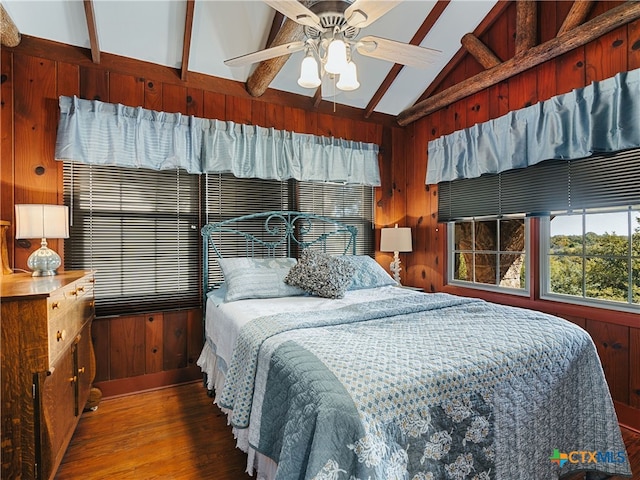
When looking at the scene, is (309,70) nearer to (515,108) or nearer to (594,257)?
(515,108)

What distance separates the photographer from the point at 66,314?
174 centimetres

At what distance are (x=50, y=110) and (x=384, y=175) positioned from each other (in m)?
3.20

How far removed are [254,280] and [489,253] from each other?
2302 millimetres

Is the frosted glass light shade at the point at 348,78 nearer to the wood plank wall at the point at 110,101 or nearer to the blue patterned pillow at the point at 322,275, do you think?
the blue patterned pillow at the point at 322,275

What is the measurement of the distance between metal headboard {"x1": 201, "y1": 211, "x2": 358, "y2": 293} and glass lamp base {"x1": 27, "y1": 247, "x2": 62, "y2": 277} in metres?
1.11

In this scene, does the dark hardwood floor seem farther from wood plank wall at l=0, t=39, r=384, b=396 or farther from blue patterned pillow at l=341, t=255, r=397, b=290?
blue patterned pillow at l=341, t=255, r=397, b=290

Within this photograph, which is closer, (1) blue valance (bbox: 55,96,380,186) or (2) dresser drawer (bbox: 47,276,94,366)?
(2) dresser drawer (bbox: 47,276,94,366)

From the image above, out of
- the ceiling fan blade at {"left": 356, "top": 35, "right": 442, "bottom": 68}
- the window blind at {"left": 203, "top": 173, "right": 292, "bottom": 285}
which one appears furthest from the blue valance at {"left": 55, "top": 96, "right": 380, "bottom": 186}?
→ the ceiling fan blade at {"left": 356, "top": 35, "right": 442, "bottom": 68}

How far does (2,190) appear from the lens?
2445 millimetres

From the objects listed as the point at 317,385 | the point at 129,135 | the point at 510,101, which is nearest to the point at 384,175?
the point at 510,101

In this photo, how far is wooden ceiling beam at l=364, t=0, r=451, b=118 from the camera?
300 centimetres

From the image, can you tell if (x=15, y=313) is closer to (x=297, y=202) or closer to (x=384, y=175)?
(x=297, y=202)

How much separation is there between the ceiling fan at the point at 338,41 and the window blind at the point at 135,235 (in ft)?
4.75

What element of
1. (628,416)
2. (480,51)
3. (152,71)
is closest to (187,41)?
(152,71)
